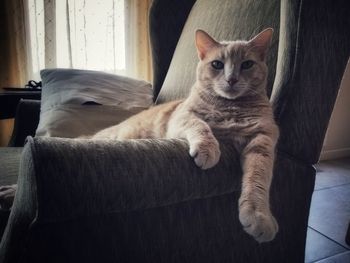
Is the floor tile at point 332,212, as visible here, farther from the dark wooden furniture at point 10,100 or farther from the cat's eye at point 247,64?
the dark wooden furniture at point 10,100

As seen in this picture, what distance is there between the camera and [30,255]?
0.53m

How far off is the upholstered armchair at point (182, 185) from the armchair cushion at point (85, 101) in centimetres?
62

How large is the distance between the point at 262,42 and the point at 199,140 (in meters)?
0.36

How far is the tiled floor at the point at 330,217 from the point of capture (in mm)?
1408

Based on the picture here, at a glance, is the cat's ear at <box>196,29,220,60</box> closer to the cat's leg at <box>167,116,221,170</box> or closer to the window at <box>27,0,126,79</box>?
the cat's leg at <box>167,116,221,170</box>

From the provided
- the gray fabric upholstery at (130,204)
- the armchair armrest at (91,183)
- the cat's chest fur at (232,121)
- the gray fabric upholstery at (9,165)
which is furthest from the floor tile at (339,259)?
the gray fabric upholstery at (9,165)

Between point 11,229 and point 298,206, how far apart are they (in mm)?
642

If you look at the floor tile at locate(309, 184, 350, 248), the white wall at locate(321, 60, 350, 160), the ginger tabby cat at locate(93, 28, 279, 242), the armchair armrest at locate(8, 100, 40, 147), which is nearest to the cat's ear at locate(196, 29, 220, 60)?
the ginger tabby cat at locate(93, 28, 279, 242)

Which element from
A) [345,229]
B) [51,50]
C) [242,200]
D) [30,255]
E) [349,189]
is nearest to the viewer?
[30,255]

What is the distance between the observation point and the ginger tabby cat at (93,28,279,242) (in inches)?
25.6

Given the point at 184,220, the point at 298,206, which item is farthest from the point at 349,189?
the point at 184,220

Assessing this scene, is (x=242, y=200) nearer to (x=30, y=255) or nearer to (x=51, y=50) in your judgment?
(x=30, y=255)

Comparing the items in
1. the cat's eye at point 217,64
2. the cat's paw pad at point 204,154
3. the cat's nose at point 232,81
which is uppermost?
the cat's eye at point 217,64

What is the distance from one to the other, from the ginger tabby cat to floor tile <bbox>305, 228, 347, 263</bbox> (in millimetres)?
835
